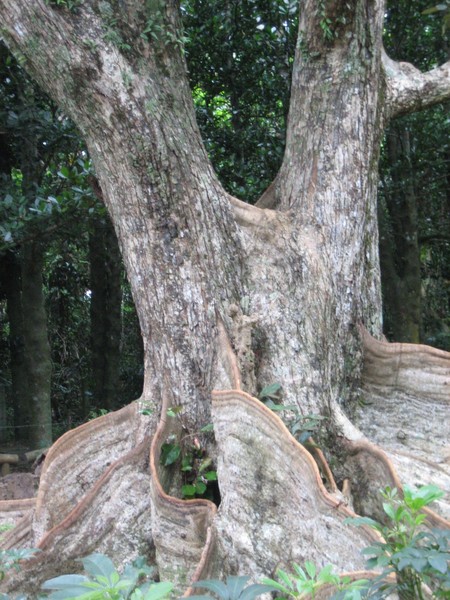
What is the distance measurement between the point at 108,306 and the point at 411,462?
24.5 feet

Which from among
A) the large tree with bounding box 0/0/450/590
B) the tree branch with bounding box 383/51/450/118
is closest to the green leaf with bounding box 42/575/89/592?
the large tree with bounding box 0/0/450/590

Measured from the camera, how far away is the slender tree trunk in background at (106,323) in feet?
34.1

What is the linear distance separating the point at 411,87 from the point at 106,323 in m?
6.70

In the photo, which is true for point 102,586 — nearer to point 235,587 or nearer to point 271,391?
point 235,587

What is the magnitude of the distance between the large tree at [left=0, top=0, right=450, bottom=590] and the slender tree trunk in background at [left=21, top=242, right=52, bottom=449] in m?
3.95

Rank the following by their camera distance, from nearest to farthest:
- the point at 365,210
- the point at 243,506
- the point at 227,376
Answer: the point at 243,506
the point at 227,376
the point at 365,210

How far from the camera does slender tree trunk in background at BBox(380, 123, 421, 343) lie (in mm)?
8953

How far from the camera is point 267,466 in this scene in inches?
122

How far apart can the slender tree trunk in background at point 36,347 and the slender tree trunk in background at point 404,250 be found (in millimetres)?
4368

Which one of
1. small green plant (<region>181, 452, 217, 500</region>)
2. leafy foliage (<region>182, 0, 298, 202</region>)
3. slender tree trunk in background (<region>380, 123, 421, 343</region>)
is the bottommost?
small green plant (<region>181, 452, 217, 500</region>)

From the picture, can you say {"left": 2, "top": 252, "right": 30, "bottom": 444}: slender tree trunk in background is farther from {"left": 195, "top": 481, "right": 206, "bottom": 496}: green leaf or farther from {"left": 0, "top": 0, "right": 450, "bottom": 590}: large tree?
{"left": 195, "top": 481, "right": 206, "bottom": 496}: green leaf

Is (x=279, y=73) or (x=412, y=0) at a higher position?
(x=412, y=0)

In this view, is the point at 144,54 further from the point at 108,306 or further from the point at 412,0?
the point at 108,306

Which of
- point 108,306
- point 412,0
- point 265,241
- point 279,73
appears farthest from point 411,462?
point 108,306
